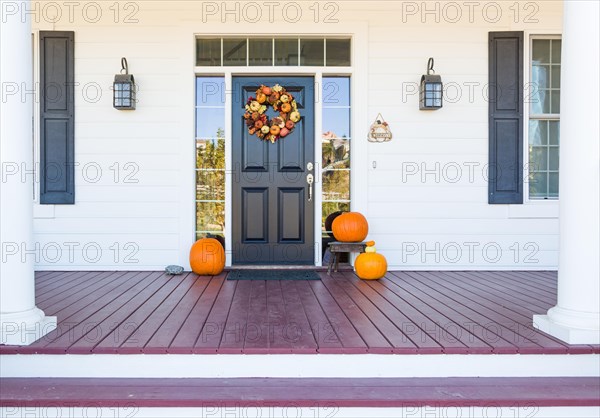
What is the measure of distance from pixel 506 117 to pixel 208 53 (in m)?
3.00

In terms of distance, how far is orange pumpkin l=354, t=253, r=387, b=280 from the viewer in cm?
432

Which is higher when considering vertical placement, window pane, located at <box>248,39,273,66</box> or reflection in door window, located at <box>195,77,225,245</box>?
window pane, located at <box>248,39,273,66</box>

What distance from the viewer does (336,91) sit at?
16.2 feet

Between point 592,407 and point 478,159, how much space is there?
9.83 ft

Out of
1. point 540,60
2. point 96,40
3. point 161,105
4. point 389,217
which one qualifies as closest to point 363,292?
point 389,217

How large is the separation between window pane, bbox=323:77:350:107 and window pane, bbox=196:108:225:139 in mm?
1048

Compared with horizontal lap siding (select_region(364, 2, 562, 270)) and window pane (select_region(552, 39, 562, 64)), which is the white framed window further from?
horizontal lap siding (select_region(364, 2, 562, 270))

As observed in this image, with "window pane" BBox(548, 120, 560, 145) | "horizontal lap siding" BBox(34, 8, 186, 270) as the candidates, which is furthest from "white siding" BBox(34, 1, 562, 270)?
"window pane" BBox(548, 120, 560, 145)

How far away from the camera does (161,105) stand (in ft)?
15.6

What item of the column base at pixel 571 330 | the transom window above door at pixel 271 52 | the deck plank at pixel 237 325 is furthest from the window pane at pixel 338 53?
the column base at pixel 571 330

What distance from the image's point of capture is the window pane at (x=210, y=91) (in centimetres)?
488

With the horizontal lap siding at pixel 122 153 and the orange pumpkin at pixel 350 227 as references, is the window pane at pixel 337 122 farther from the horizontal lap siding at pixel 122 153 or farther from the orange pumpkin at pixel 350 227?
the horizontal lap siding at pixel 122 153

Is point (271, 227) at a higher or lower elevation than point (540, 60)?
lower

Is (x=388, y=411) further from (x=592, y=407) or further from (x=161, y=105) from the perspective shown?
(x=161, y=105)
